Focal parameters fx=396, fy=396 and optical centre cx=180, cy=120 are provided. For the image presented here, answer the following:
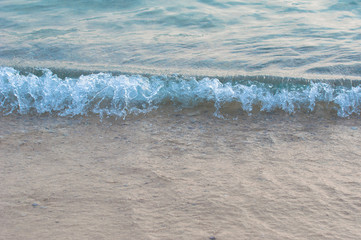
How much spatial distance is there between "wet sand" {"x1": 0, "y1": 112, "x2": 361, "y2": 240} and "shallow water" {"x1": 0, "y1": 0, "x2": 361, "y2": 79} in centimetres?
88

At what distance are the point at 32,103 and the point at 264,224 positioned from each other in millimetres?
2417

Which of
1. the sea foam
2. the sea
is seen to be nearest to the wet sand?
the sea

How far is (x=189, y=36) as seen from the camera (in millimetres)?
4898

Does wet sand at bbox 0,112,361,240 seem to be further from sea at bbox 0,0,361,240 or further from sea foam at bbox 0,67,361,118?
sea foam at bbox 0,67,361,118

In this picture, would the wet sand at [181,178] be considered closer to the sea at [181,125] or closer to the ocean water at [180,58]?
the sea at [181,125]

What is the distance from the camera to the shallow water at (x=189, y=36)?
12.8 feet

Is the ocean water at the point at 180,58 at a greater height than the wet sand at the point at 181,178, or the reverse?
the ocean water at the point at 180,58

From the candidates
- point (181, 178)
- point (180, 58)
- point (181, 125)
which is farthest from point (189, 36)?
point (181, 178)

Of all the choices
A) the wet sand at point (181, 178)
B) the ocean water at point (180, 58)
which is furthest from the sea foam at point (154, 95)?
the wet sand at point (181, 178)

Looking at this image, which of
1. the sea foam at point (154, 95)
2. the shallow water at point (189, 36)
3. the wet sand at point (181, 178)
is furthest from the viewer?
the shallow water at point (189, 36)

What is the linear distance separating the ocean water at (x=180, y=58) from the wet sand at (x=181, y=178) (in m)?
0.26

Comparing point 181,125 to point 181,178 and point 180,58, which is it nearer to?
point 181,178

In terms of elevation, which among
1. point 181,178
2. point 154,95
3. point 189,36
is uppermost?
point 189,36

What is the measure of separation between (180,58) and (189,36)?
2.95 feet
